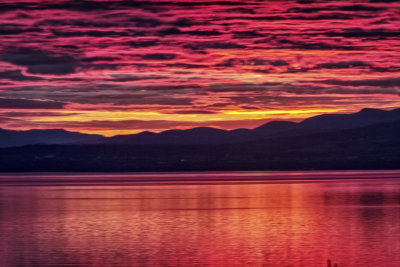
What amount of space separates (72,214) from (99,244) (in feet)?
69.8

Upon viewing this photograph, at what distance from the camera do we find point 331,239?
41094 millimetres

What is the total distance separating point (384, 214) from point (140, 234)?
68.4 feet

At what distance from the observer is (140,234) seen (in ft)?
144

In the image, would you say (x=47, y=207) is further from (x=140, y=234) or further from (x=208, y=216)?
(x=140, y=234)

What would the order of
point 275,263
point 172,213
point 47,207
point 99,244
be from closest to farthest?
point 275,263 → point 99,244 → point 172,213 → point 47,207

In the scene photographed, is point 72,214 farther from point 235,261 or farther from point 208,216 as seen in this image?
point 235,261

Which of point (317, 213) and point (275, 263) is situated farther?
point (317, 213)

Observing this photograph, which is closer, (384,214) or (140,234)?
(140,234)

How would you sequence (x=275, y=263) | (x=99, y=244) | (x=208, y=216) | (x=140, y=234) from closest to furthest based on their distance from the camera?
(x=275, y=263), (x=99, y=244), (x=140, y=234), (x=208, y=216)

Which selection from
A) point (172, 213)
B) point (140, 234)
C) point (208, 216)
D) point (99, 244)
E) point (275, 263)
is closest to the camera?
point (275, 263)

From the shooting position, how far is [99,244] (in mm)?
38969

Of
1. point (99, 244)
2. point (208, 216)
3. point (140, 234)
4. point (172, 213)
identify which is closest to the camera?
point (99, 244)

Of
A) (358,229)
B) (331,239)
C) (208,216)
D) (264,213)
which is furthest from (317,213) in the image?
(331,239)

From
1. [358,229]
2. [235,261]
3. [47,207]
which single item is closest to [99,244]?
[235,261]
